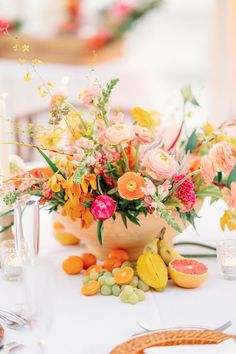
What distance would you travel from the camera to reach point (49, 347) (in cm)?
140

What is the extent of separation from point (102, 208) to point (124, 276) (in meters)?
0.15

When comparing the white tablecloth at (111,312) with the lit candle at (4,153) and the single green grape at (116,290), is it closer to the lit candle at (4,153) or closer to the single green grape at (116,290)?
the single green grape at (116,290)

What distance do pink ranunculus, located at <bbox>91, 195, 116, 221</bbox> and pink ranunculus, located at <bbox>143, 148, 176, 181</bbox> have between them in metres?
0.10

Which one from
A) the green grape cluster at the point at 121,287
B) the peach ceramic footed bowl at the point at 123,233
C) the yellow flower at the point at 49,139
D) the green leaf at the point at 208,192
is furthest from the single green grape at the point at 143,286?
the yellow flower at the point at 49,139

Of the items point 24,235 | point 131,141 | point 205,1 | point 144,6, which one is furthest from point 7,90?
point 205,1

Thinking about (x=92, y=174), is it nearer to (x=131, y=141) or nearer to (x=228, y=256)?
(x=131, y=141)

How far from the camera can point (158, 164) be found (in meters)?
1.58

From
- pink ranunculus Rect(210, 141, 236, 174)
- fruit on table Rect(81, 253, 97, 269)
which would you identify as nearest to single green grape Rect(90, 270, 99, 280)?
fruit on table Rect(81, 253, 97, 269)

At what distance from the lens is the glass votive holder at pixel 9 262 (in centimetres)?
171

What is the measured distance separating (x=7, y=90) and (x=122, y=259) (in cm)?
214

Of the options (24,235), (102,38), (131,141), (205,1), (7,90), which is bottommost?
(24,235)

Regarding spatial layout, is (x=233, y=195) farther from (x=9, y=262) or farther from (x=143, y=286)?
(x=9, y=262)

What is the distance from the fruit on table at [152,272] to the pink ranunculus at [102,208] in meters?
0.12

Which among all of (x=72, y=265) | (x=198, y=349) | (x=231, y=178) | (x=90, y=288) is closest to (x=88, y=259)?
(x=72, y=265)
